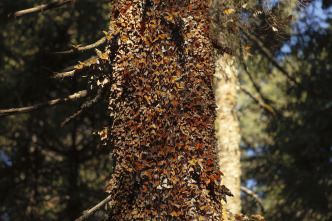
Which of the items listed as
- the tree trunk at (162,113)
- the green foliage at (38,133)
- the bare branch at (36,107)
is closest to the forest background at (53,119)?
the green foliage at (38,133)

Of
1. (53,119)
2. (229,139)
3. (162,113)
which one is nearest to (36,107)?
(162,113)

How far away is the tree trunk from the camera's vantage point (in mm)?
3377

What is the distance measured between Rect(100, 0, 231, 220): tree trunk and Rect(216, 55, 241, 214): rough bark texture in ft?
13.2

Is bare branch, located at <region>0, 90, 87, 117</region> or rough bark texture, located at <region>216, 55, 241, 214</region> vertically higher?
rough bark texture, located at <region>216, 55, 241, 214</region>

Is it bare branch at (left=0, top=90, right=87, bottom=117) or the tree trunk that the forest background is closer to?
bare branch at (left=0, top=90, right=87, bottom=117)

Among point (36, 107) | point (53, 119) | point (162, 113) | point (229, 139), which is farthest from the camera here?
point (53, 119)

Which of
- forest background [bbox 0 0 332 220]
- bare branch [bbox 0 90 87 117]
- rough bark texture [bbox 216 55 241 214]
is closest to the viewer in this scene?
bare branch [bbox 0 90 87 117]

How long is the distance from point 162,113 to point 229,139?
4.59m

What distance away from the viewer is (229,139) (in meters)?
7.87

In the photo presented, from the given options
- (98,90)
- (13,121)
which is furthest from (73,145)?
(98,90)

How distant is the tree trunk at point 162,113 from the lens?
338cm

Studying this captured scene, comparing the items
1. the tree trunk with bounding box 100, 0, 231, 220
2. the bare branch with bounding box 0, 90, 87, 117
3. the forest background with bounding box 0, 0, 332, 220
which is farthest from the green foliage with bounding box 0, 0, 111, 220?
the tree trunk with bounding box 100, 0, 231, 220

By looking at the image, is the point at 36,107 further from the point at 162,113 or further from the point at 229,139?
the point at 229,139

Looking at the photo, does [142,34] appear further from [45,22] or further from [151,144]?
[45,22]
